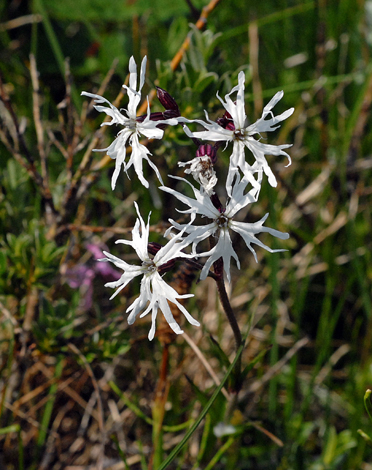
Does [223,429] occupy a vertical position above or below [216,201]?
below

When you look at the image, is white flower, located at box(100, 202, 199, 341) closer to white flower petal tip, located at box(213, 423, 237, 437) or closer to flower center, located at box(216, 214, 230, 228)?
flower center, located at box(216, 214, 230, 228)

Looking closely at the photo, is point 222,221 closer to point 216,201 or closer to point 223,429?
point 216,201

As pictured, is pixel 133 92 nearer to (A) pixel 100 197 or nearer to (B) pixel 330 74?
(A) pixel 100 197

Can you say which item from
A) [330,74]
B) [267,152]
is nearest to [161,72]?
[267,152]

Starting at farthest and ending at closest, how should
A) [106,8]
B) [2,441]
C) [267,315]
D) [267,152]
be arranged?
[106,8] → [267,315] → [2,441] → [267,152]

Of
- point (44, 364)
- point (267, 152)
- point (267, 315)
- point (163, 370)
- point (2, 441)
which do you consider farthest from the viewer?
point (267, 315)

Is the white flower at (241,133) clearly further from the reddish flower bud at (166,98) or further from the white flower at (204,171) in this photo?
the reddish flower bud at (166,98)

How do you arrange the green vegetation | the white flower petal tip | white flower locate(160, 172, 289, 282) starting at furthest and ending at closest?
1. the green vegetation
2. the white flower petal tip
3. white flower locate(160, 172, 289, 282)

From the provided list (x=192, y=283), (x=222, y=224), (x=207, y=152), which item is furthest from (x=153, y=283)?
(x=192, y=283)

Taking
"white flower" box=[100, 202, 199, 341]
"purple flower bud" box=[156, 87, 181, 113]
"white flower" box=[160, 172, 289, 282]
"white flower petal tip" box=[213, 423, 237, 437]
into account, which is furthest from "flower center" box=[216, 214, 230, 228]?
"white flower petal tip" box=[213, 423, 237, 437]
